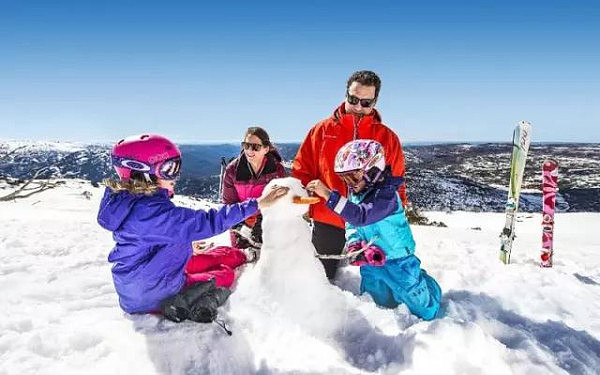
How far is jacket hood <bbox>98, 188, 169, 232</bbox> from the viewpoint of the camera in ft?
10.1

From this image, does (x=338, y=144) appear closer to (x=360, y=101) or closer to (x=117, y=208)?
(x=360, y=101)

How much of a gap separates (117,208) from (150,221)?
0.26 metres

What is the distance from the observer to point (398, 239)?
3.85 metres

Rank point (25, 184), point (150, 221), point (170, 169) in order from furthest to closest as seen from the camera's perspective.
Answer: point (25, 184)
point (170, 169)
point (150, 221)

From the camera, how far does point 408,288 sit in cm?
377

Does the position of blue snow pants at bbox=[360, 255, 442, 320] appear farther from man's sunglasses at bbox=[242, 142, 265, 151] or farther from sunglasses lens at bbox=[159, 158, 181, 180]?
man's sunglasses at bbox=[242, 142, 265, 151]

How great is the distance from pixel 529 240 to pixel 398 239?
5637 mm

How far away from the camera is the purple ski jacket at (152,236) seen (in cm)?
309

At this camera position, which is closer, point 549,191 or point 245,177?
point 245,177

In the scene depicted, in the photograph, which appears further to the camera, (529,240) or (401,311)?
(529,240)

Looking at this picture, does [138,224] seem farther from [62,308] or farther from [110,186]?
Result: [62,308]

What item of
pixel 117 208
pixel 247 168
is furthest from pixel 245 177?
pixel 117 208

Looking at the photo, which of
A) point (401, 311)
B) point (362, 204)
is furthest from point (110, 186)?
point (401, 311)

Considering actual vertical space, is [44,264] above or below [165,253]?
below
